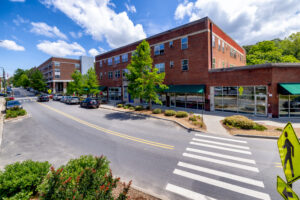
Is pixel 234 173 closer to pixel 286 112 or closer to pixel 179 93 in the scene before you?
pixel 286 112

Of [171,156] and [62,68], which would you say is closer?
[171,156]

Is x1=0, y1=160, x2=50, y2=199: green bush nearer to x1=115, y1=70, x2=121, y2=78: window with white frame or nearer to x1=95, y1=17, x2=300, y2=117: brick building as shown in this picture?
x1=95, y1=17, x2=300, y2=117: brick building

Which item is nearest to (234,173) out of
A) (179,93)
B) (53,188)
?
(53,188)

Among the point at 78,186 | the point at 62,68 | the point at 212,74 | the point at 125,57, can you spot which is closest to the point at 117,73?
the point at 125,57

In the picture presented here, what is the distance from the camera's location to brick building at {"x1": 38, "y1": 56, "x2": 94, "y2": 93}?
66.3 metres

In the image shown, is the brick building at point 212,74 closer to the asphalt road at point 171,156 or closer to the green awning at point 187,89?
the green awning at point 187,89

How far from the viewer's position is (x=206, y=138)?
9727 mm

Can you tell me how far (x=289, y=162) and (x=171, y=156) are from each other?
532cm

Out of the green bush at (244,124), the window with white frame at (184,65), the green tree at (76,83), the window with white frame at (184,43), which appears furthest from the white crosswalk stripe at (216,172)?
the green tree at (76,83)

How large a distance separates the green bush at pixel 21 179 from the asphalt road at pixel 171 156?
8.55 feet

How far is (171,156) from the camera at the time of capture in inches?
280

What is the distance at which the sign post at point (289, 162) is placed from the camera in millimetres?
2125

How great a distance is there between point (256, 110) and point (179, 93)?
10144 mm

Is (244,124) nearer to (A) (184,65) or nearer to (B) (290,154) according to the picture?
(B) (290,154)
